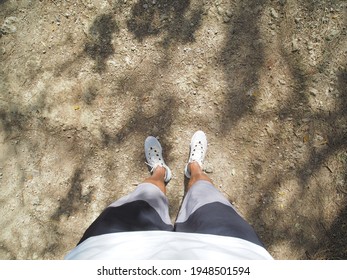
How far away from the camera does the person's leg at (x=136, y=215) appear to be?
1795 millimetres

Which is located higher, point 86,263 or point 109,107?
point 86,263

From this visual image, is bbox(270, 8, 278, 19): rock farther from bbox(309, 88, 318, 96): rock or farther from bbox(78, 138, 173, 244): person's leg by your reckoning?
bbox(78, 138, 173, 244): person's leg

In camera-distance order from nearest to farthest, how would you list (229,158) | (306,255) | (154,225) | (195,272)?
1. (195,272)
2. (154,225)
3. (306,255)
4. (229,158)

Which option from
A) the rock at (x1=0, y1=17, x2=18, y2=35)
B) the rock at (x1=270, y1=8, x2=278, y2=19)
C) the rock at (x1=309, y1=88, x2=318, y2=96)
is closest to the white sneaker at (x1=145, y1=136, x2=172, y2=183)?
the rock at (x1=309, y1=88, x2=318, y2=96)

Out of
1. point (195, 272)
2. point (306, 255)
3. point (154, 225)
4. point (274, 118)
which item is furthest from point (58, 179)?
point (306, 255)

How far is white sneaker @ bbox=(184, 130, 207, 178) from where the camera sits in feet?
9.05

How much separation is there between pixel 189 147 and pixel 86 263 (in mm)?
1607

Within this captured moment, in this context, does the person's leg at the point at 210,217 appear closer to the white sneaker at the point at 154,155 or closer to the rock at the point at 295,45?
the white sneaker at the point at 154,155

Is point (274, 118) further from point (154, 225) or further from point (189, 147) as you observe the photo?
point (154, 225)

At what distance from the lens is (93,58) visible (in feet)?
9.66

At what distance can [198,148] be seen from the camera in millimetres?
2762

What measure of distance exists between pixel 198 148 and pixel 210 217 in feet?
3.33

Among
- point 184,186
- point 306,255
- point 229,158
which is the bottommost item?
point 306,255

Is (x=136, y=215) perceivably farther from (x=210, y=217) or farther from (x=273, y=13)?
(x=273, y=13)
